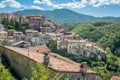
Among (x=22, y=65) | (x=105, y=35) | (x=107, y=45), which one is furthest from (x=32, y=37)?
(x=105, y=35)

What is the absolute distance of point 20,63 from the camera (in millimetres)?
37000

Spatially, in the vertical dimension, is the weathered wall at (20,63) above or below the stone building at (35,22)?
above

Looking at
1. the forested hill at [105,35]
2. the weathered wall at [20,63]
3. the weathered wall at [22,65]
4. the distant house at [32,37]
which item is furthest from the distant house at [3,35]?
the forested hill at [105,35]

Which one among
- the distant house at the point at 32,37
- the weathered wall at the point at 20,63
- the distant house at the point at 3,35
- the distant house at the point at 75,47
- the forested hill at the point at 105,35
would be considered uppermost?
the weathered wall at the point at 20,63

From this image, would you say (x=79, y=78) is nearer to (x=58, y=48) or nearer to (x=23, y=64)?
(x=23, y=64)

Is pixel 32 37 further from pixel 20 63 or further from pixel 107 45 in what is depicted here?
pixel 20 63

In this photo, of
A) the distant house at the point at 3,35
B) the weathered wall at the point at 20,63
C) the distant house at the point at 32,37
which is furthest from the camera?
the distant house at the point at 32,37

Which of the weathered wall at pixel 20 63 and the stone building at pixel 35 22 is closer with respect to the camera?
the weathered wall at pixel 20 63

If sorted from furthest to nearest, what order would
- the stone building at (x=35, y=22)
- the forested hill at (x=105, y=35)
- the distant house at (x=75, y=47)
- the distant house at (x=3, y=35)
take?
the forested hill at (x=105, y=35)
the stone building at (x=35, y=22)
the distant house at (x=75, y=47)
the distant house at (x=3, y=35)

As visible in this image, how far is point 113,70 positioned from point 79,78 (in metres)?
58.3

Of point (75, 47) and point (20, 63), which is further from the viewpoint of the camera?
point (75, 47)

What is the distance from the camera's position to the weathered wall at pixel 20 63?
3306 cm

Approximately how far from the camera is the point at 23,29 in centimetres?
10150

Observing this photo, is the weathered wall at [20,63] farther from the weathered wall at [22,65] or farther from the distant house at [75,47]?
the distant house at [75,47]
